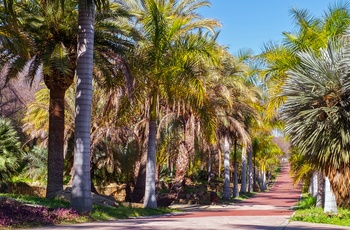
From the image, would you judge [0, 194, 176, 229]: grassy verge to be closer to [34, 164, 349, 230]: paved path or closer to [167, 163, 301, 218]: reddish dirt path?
[34, 164, 349, 230]: paved path

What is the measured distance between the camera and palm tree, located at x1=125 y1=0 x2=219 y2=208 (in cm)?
2055

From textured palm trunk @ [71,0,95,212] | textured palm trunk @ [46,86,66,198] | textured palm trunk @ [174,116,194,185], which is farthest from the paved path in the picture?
textured palm trunk @ [174,116,194,185]

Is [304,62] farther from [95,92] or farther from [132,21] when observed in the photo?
[95,92]

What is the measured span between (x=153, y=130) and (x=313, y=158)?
880 centimetres

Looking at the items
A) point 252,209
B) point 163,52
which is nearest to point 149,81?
point 163,52

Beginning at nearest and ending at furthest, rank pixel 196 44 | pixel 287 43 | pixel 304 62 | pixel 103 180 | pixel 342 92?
1. pixel 342 92
2. pixel 304 62
3. pixel 196 44
4. pixel 287 43
5. pixel 103 180

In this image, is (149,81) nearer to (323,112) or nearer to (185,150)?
(185,150)

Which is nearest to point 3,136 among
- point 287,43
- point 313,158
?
point 287,43

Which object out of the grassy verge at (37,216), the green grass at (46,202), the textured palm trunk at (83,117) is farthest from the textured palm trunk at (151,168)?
the textured palm trunk at (83,117)

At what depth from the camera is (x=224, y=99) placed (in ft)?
100

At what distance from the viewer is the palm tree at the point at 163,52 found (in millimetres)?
20547

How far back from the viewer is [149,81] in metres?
21.6

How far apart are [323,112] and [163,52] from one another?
8.54 meters

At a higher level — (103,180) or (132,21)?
(132,21)
